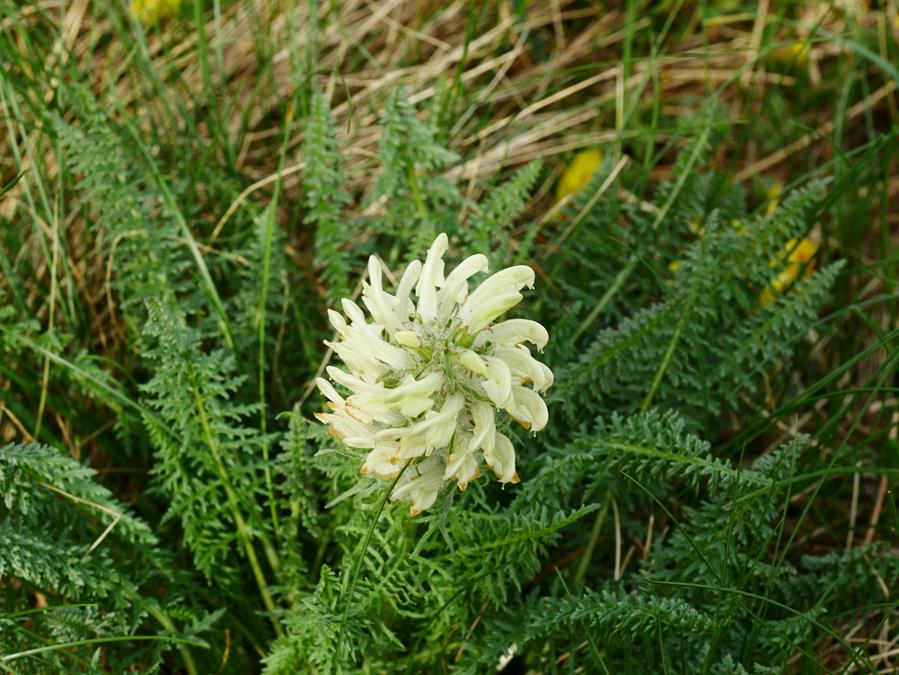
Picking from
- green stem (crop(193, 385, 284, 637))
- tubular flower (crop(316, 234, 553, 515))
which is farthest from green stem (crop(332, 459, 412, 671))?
green stem (crop(193, 385, 284, 637))

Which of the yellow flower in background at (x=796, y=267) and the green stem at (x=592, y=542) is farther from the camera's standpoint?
the yellow flower in background at (x=796, y=267)

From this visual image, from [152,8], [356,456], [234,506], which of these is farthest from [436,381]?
[152,8]

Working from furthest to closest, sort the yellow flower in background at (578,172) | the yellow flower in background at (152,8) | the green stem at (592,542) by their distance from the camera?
the yellow flower in background at (152,8), the yellow flower in background at (578,172), the green stem at (592,542)

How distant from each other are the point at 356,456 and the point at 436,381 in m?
0.36

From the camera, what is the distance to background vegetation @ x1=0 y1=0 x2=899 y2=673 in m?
2.11

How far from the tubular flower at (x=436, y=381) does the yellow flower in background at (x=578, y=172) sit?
173 cm

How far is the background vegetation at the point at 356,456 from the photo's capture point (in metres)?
2.11

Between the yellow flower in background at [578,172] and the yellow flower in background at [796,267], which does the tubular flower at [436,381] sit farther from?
the yellow flower in background at [578,172]

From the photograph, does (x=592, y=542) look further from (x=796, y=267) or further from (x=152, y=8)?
(x=152, y=8)

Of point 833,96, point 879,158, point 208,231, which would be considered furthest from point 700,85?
point 208,231

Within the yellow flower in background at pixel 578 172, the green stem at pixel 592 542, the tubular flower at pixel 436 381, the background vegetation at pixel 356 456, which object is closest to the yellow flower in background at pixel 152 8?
the background vegetation at pixel 356 456

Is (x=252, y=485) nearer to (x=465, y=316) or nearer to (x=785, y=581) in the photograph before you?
(x=465, y=316)

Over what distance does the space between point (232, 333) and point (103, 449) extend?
56 cm

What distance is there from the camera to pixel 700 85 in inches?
165
